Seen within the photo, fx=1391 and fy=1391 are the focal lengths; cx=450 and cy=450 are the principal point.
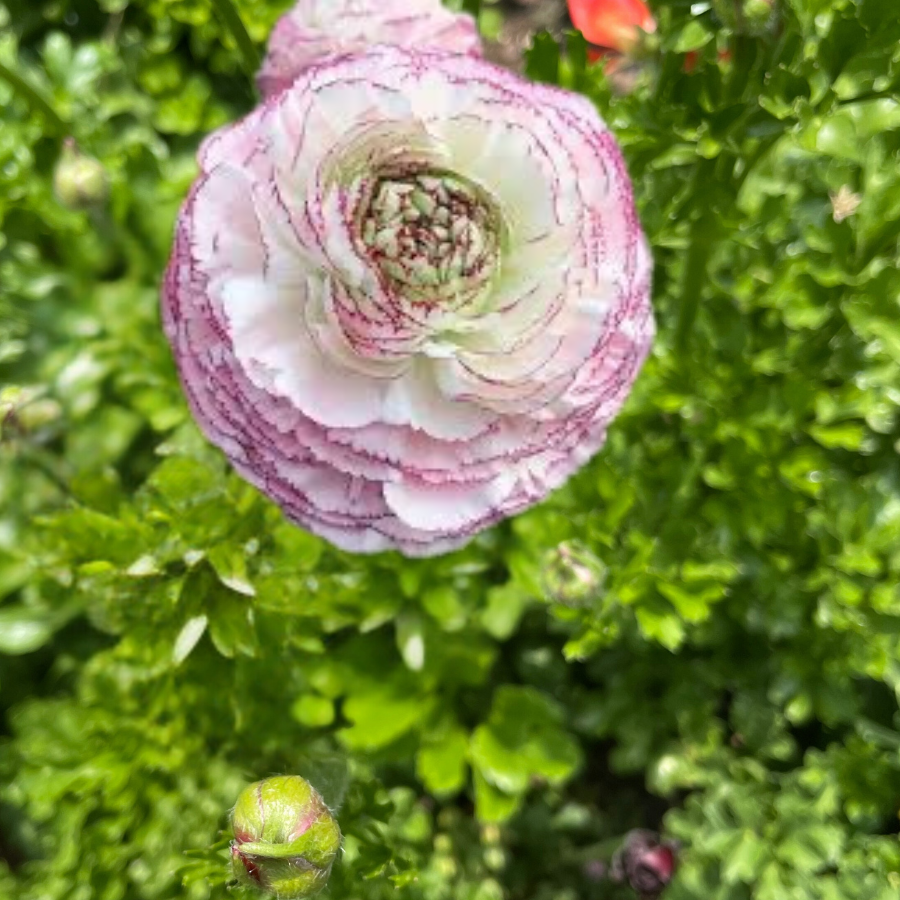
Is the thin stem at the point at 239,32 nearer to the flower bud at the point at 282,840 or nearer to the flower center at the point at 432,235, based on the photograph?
the flower center at the point at 432,235

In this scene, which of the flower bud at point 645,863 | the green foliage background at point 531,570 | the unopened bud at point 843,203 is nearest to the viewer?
the green foliage background at point 531,570

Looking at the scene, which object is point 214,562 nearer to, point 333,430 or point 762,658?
point 333,430

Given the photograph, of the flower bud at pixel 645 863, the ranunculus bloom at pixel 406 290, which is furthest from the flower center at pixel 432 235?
the flower bud at pixel 645 863

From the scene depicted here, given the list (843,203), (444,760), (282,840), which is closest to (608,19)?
(843,203)

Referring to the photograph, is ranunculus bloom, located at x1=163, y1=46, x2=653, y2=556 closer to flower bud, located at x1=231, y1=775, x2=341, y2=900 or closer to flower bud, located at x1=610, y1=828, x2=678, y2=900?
flower bud, located at x1=231, y1=775, x2=341, y2=900

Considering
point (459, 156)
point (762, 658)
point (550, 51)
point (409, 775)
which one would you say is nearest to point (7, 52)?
point (550, 51)

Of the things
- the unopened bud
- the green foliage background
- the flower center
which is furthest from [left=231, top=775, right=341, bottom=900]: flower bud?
the unopened bud

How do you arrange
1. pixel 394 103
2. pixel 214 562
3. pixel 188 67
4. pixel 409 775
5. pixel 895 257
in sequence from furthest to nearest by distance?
1. pixel 188 67
2. pixel 409 775
3. pixel 895 257
4. pixel 214 562
5. pixel 394 103
